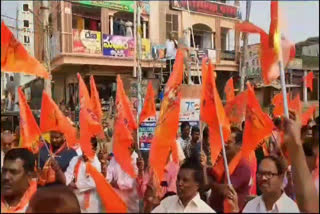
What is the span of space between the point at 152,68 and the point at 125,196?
15951 millimetres

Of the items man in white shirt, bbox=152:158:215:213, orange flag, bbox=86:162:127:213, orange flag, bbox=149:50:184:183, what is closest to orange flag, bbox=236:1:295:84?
man in white shirt, bbox=152:158:215:213

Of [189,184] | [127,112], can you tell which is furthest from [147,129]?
[189,184]

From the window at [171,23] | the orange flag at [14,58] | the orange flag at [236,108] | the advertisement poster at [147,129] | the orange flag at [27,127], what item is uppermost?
the window at [171,23]

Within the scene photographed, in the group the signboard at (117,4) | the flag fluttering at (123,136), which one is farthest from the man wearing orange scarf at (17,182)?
the signboard at (117,4)

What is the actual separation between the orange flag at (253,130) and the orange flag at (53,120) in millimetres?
1956

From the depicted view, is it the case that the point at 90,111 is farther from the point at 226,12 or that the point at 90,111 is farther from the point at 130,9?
the point at 226,12

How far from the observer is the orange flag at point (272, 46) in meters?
2.67

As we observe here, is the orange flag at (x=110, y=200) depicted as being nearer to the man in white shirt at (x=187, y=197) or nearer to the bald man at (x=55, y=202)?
the bald man at (x=55, y=202)

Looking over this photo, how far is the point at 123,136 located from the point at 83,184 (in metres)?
0.98

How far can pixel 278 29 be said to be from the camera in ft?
8.78

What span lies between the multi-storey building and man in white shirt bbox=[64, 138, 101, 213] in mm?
10193

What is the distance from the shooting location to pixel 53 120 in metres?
5.00

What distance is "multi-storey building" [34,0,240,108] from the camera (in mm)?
16656

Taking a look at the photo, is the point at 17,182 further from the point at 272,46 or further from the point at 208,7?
the point at 208,7
